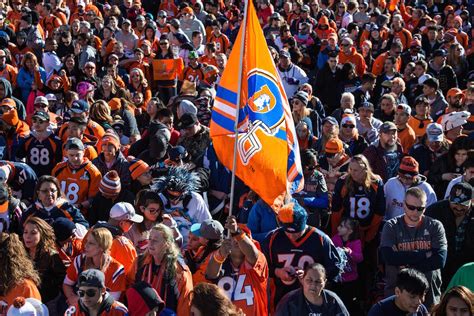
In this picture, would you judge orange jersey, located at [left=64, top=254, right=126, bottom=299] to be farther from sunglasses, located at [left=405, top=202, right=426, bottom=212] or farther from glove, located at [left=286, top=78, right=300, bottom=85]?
glove, located at [left=286, top=78, right=300, bottom=85]

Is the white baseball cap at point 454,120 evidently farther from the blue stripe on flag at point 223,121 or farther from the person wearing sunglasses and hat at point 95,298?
the person wearing sunglasses and hat at point 95,298

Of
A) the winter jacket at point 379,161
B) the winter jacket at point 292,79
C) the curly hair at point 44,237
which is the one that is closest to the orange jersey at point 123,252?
the curly hair at point 44,237

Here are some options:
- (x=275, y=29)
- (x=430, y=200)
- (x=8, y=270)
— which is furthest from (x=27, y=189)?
(x=275, y=29)

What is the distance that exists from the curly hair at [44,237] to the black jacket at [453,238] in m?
3.23

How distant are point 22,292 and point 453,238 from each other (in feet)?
12.1

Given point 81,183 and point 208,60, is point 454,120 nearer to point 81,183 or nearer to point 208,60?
point 81,183

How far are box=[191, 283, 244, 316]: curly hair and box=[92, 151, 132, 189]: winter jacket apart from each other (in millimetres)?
3482

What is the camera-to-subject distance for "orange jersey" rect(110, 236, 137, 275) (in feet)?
23.9

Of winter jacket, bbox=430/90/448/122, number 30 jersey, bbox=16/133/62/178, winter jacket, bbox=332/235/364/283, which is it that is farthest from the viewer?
winter jacket, bbox=430/90/448/122

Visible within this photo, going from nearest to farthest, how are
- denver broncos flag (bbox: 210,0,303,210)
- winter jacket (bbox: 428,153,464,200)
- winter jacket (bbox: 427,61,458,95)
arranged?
denver broncos flag (bbox: 210,0,303,210)
winter jacket (bbox: 428,153,464,200)
winter jacket (bbox: 427,61,458,95)

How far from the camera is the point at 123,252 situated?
24.0 ft

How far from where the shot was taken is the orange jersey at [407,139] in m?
10.8

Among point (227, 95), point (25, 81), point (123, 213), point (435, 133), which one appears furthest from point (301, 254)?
point (25, 81)

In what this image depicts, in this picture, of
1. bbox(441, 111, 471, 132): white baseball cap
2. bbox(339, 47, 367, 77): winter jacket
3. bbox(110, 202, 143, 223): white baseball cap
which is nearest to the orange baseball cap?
bbox(441, 111, 471, 132): white baseball cap
